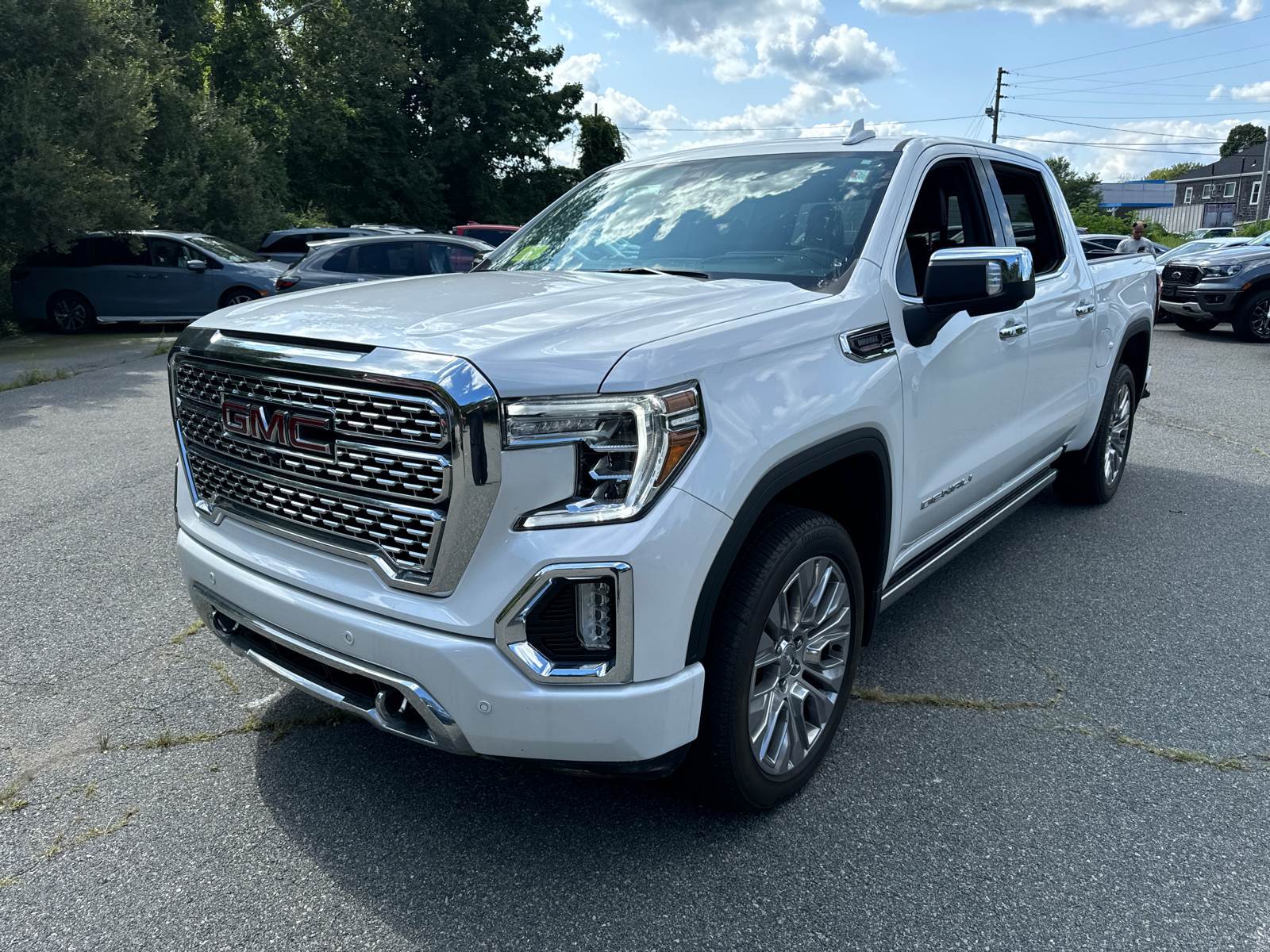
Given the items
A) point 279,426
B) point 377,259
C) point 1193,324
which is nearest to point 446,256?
point 377,259

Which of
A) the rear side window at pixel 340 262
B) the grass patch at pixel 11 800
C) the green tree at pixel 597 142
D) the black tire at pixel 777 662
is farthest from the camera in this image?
the green tree at pixel 597 142

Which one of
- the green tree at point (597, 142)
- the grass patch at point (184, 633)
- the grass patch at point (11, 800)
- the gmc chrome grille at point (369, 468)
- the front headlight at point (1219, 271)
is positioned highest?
the green tree at point (597, 142)

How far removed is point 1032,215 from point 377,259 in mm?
10158

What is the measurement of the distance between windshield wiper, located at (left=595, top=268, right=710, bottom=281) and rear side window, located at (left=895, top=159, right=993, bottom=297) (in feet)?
2.34

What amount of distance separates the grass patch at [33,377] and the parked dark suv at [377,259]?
267 cm

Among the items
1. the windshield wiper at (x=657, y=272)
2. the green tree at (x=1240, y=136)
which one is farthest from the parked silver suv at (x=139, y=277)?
the green tree at (x=1240, y=136)

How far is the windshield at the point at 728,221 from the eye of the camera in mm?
3262

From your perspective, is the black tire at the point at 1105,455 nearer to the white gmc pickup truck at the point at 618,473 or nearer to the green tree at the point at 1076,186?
the white gmc pickup truck at the point at 618,473

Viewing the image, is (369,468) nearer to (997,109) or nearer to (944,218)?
(944,218)

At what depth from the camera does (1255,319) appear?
14.5 m

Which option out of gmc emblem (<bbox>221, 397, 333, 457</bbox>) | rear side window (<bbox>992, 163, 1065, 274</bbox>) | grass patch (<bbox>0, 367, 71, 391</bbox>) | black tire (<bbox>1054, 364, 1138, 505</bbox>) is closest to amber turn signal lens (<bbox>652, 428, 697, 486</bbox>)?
gmc emblem (<bbox>221, 397, 333, 457</bbox>)

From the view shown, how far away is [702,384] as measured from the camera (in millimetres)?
2281

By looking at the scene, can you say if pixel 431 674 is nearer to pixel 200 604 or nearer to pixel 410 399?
pixel 410 399

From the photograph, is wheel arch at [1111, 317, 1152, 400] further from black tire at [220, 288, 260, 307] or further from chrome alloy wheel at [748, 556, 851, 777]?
black tire at [220, 288, 260, 307]
